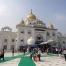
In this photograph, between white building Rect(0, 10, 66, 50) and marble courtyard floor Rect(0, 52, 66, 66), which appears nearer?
marble courtyard floor Rect(0, 52, 66, 66)

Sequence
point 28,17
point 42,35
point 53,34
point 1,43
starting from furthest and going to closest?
1. point 28,17
2. point 53,34
3. point 42,35
4. point 1,43

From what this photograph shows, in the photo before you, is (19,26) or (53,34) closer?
(19,26)

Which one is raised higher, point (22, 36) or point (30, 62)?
point (22, 36)

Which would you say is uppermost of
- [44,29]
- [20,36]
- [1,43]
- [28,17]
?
[28,17]

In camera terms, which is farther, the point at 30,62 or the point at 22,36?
the point at 22,36

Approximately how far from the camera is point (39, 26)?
1487 inches

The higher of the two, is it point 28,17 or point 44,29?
point 28,17

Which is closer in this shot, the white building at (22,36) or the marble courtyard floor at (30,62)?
the marble courtyard floor at (30,62)

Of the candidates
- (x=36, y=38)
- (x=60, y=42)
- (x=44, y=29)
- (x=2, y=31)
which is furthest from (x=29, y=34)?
(x=60, y=42)

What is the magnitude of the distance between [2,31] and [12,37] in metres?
4.01

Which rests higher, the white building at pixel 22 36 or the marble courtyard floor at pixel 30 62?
the white building at pixel 22 36

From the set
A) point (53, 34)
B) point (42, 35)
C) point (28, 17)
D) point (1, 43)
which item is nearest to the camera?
point (1, 43)

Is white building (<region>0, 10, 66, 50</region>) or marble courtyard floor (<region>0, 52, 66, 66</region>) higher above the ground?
white building (<region>0, 10, 66, 50</region>)

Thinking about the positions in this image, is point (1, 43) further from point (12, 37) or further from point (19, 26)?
point (19, 26)
